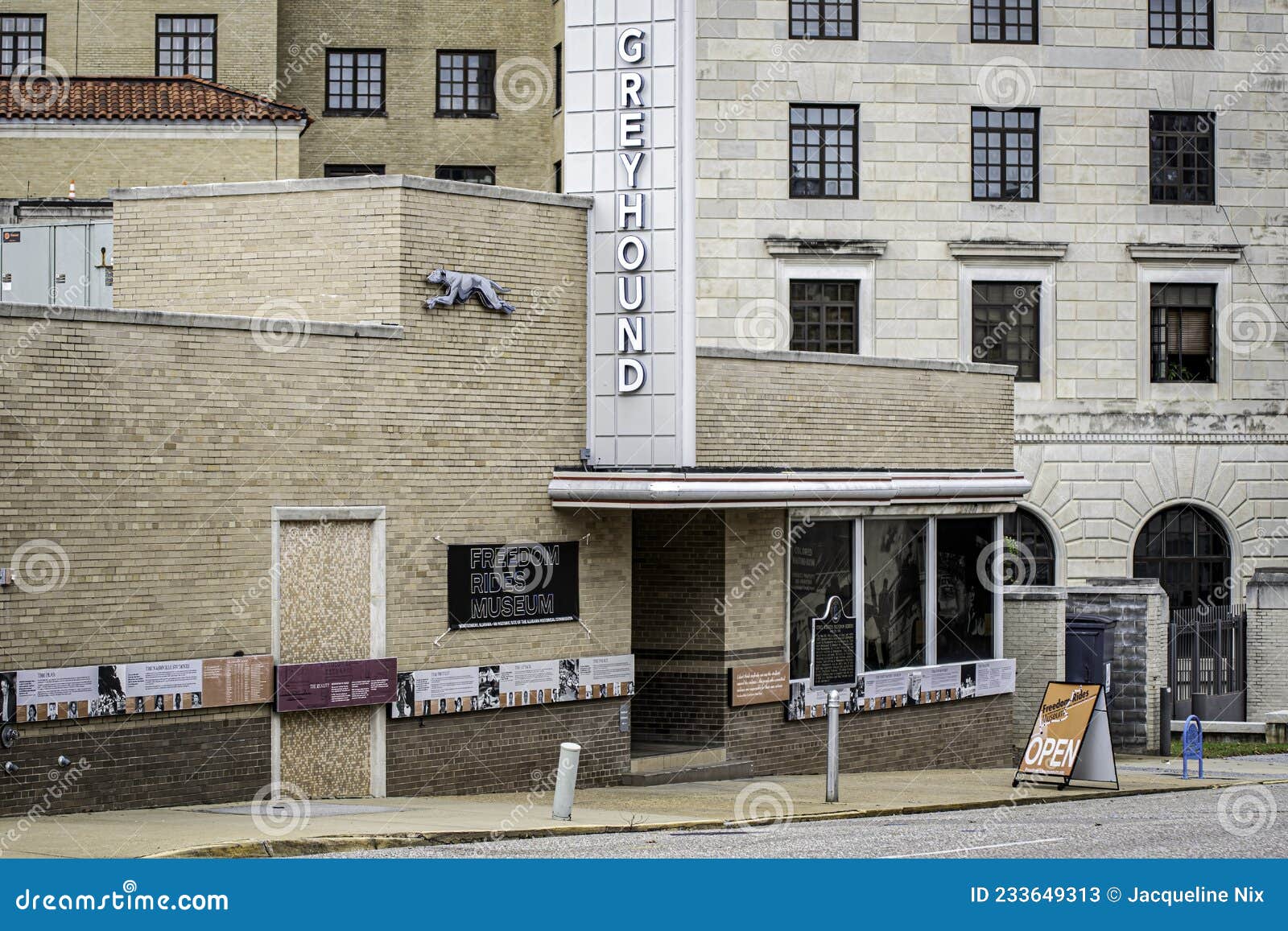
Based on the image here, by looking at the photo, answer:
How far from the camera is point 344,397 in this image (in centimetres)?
1777

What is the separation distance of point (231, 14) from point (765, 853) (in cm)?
3216

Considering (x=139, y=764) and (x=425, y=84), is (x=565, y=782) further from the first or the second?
(x=425, y=84)

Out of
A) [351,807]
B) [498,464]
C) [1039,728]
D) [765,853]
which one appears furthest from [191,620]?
[1039,728]

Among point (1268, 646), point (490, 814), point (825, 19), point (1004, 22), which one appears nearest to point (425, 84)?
point (825, 19)

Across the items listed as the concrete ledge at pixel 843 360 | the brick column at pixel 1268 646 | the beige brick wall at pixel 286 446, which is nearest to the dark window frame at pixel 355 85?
the concrete ledge at pixel 843 360

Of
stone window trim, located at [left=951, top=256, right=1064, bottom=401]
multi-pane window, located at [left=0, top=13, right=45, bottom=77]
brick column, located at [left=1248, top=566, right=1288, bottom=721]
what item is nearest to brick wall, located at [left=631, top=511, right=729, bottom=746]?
stone window trim, located at [left=951, top=256, right=1064, bottom=401]

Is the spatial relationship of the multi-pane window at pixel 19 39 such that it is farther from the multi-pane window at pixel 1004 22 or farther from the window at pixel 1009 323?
the window at pixel 1009 323

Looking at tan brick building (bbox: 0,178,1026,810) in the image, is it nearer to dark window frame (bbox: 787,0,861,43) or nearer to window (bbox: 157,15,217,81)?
dark window frame (bbox: 787,0,861,43)

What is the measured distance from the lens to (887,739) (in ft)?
77.8

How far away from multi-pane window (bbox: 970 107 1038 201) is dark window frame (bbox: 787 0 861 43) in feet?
10.7

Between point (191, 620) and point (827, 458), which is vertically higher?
point (827, 458)

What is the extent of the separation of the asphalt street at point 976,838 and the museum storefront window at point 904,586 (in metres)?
4.02

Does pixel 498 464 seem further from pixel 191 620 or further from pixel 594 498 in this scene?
pixel 191 620

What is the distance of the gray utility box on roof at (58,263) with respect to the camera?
77.1ft
